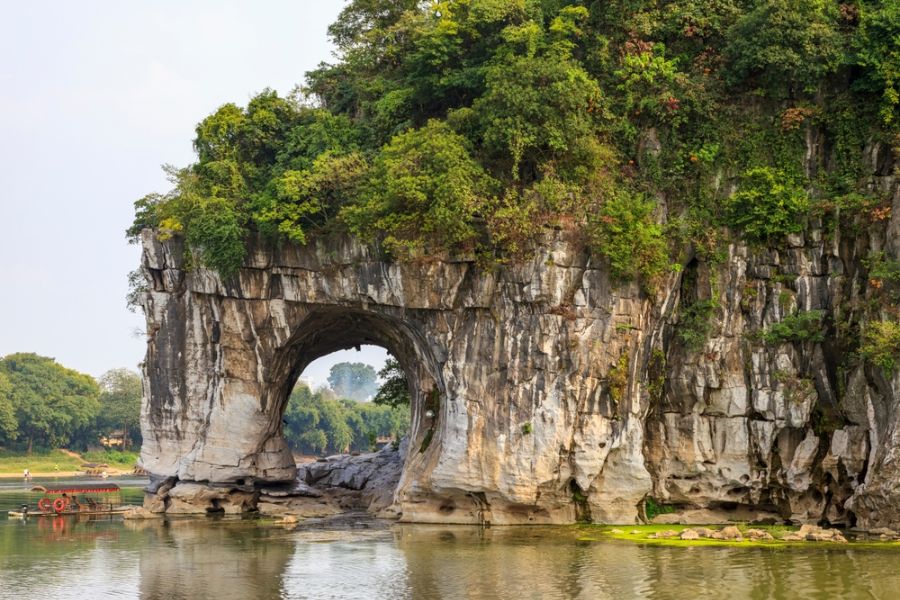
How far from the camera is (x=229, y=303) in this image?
89.1 ft

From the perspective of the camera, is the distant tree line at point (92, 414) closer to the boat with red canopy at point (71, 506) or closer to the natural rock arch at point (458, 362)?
the boat with red canopy at point (71, 506)

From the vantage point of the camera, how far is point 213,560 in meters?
19.3

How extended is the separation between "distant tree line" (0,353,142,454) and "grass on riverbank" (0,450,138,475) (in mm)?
667

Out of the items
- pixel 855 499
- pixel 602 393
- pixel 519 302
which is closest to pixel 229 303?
pixel 519 302

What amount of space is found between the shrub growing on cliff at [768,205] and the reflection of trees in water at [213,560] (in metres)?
11.8

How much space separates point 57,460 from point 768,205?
45194mm

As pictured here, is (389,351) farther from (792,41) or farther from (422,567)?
(792,41)

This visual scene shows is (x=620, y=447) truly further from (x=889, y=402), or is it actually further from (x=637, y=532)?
(x=889, y=402)

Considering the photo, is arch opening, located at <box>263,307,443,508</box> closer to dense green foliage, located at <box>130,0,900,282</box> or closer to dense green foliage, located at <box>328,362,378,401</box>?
dense green foliage, located at <box>130,0,900,282</box>

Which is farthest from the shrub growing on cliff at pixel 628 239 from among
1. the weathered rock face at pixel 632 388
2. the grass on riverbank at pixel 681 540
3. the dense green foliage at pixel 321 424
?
the dense green foliage at pixel 321 424

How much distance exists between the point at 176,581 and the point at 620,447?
32.4 feet

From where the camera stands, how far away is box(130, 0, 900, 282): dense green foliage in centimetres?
2234

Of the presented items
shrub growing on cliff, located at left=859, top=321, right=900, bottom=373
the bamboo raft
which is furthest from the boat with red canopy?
shrub growing on cliff, located at left=859, top=321, right=900, bottom=373

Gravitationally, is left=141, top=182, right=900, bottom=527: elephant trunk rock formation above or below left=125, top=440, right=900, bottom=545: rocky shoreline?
above
